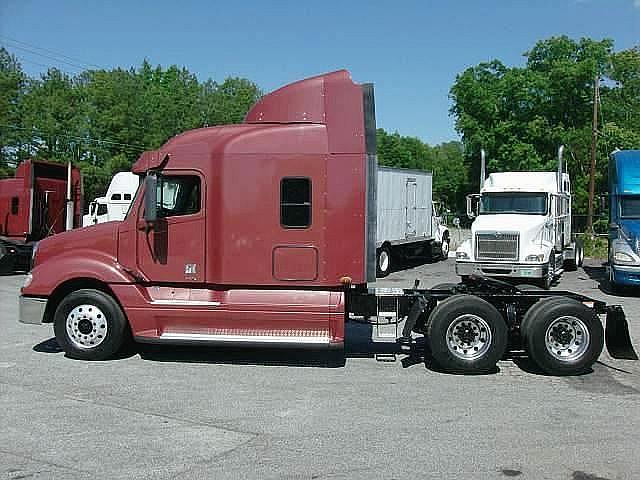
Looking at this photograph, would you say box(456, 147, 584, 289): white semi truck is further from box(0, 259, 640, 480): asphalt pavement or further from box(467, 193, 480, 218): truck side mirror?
box(0, 259, 640, 480): asphalt pavement

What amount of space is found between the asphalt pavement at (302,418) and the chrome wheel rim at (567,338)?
1.09ft

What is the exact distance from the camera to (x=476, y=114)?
2288 inches

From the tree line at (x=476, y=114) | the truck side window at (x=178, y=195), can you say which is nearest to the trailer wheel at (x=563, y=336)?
the truck side window at (x=178, y=195)

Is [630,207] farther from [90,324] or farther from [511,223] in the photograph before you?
[90,324]

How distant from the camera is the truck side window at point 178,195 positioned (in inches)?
377

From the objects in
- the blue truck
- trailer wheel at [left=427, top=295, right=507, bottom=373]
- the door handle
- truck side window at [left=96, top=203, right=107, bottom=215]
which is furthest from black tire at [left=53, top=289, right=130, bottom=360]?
truck side window at [left=96, top=203, right=107, bottom=215]

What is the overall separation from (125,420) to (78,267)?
10.7 ft

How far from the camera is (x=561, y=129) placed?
2138 inches

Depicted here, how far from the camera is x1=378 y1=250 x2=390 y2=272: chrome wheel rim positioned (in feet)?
73.9

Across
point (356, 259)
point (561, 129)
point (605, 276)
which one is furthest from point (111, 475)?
point (561, 129)

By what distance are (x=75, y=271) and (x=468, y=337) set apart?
5.24 m

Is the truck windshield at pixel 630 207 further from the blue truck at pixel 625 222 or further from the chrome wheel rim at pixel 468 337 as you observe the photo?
the chrome wheel rim at pixel 468 337

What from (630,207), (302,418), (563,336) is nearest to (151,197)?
(302,418)

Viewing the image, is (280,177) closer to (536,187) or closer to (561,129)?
(536,187)
